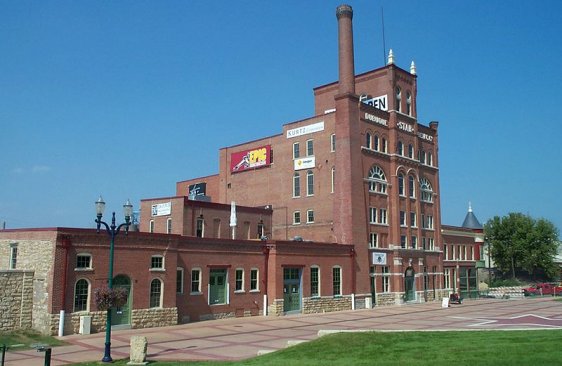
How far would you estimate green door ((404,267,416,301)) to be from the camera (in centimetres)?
5709

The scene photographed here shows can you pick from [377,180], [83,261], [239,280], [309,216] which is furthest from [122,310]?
[377,180]

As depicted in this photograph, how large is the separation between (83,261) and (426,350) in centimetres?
2066

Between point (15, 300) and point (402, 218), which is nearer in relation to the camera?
point (15, 300)

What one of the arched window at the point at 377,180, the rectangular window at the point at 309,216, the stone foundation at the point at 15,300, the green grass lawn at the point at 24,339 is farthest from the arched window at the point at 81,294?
the arched window at the point at 377,180

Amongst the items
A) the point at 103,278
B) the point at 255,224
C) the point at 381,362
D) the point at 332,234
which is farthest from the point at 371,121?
the point at 381,362

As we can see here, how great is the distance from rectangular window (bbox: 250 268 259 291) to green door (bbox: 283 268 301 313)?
240 cm

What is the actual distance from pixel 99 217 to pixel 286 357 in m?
9.81

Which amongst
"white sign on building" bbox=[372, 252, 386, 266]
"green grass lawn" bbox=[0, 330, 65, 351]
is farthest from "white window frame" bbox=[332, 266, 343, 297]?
"green grass lawn" bbox=[0, 330, 65, 351]

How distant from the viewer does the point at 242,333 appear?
30859 mm

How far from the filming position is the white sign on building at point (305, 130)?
5582cm

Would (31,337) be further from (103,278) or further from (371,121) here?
(371,121)

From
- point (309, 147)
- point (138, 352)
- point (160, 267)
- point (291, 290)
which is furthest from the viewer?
point (309, 147)

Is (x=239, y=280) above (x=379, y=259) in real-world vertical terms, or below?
below

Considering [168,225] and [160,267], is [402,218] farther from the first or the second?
[160,267]
